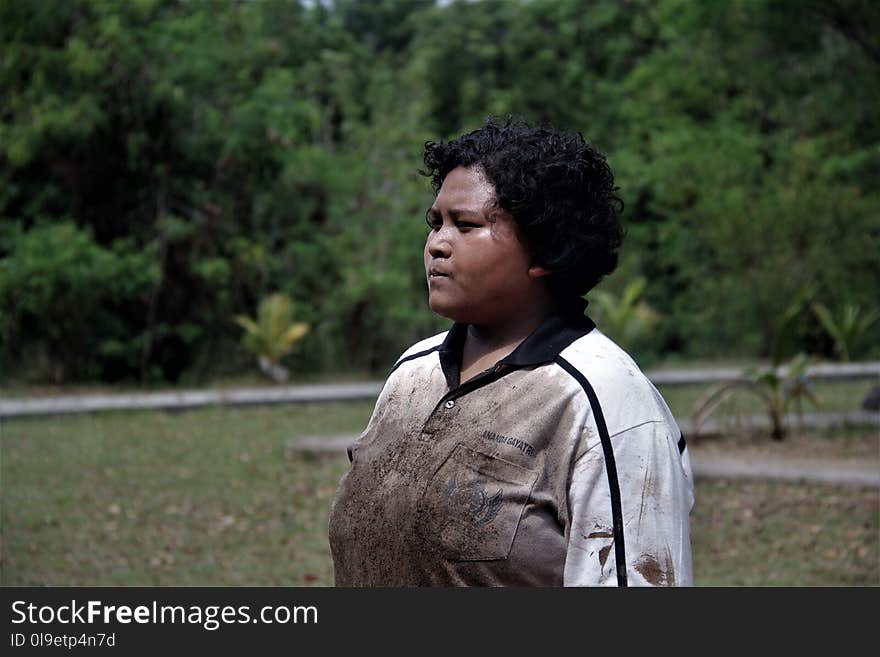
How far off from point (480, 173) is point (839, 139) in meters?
19.3

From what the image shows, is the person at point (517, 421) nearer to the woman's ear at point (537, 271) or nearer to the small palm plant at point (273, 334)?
the woman's ear at point (537, 271)

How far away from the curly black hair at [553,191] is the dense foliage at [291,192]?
10.8 metres

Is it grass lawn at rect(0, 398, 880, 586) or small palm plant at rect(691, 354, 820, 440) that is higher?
small palm plant at rect(691, 354, 820, 440)

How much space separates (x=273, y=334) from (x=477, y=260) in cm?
1529

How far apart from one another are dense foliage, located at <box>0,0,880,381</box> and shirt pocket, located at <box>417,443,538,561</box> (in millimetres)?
11153

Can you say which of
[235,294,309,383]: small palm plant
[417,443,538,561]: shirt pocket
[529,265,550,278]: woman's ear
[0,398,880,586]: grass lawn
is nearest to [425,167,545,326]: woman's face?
[529,265,550,278]: woman's ear

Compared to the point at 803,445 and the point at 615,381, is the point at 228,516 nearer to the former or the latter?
the point at 803,445

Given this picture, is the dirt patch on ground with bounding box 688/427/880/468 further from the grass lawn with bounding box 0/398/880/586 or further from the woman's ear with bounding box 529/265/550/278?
the woman's ear with bounding box 529/265/550/278

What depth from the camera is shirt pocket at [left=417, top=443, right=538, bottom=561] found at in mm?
2117

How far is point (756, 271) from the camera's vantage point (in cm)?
1983

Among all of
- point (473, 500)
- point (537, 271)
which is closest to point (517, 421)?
point (473, 500)

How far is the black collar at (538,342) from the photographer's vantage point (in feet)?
7.22

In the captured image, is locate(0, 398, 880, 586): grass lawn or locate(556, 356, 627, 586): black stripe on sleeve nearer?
locate(556, 356, 627, 586): black stripe on sleeve

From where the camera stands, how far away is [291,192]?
19125mm
